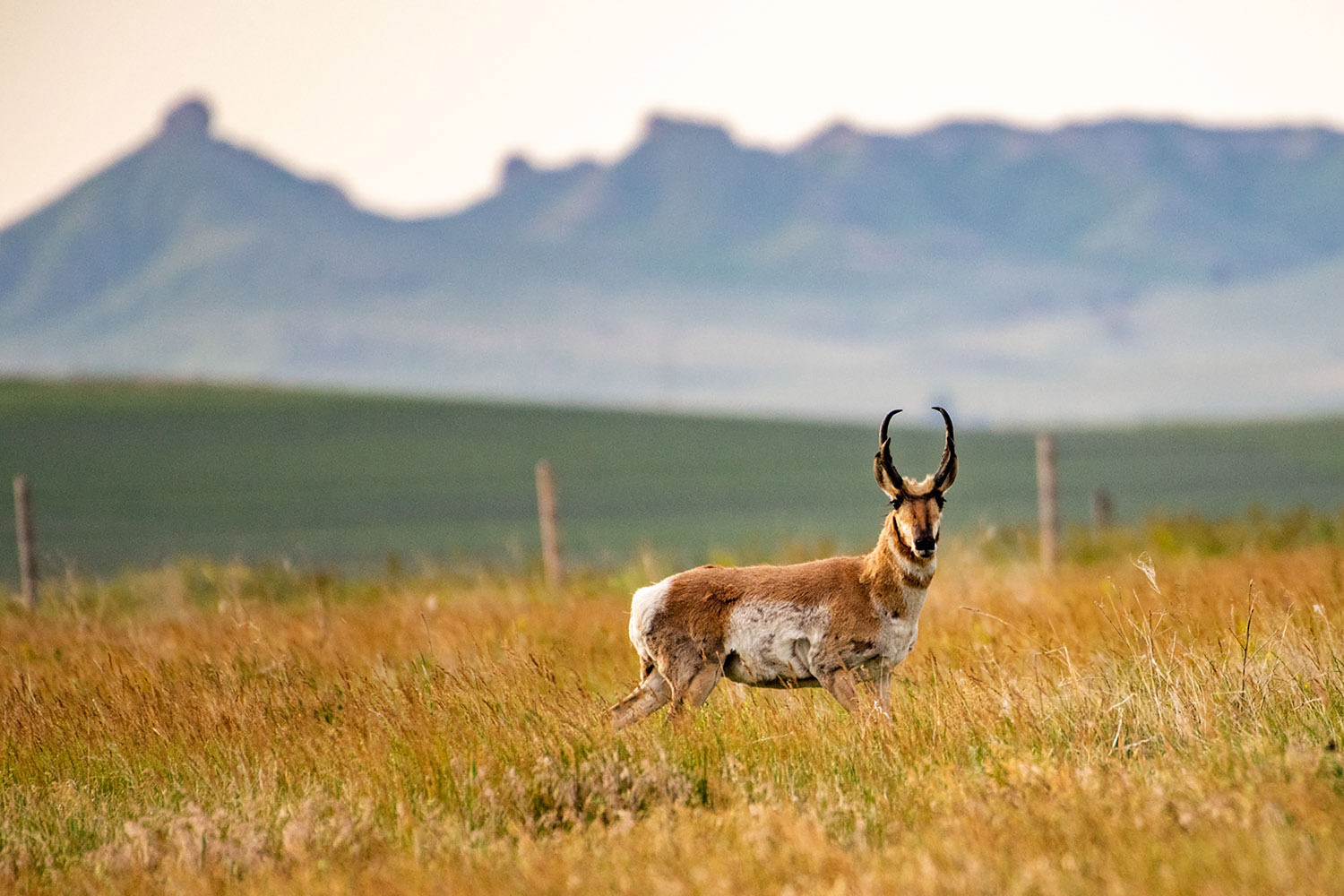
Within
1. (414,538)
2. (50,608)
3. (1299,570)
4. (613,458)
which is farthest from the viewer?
(613,458)

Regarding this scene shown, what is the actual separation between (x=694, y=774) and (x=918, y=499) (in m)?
1.99

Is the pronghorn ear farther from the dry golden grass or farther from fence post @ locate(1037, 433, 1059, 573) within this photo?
fence post @ locate(1037, 433, 1059, 573)

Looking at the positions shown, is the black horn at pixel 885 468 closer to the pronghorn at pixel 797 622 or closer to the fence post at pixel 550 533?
the pronghorn at pixel 797 622

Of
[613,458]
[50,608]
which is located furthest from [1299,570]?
[613,458]

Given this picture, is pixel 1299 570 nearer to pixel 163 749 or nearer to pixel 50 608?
pixel 163 749

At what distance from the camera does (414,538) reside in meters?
40.0

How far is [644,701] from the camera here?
7.91m

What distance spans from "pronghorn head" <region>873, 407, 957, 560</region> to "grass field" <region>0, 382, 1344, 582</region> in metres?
11.1

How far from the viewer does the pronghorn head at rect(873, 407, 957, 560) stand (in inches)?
304

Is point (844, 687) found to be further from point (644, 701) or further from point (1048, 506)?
point (1048, 506)

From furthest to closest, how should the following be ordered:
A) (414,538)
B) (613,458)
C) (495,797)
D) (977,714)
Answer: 1. (613,458)
2. (414,538)
3. (977,714)
4. (495,797)

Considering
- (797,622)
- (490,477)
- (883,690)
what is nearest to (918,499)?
(797,622)

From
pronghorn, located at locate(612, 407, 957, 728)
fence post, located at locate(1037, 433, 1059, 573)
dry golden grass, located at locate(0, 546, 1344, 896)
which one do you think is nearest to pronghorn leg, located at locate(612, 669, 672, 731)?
pronghorn, located at locate(612, 407, 957, 728)

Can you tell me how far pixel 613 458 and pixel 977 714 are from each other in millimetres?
54005
